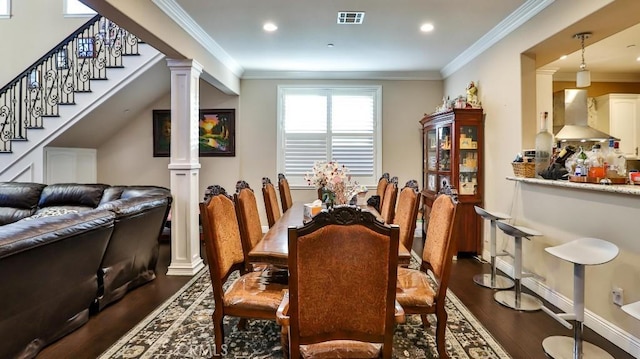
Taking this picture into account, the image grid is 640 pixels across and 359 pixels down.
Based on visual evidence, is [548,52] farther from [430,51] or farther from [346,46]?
[346,46]

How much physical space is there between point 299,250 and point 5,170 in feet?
18.2

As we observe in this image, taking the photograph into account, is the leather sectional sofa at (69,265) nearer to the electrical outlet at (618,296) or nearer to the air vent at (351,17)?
the air vent at (351,17)

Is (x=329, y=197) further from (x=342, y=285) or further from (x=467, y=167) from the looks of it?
(x=467, y=167)

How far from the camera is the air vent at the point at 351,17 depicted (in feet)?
12.0

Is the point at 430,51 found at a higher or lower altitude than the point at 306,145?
higher

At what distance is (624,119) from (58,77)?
9.18 m

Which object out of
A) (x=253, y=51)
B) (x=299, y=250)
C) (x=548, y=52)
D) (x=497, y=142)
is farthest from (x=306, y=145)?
(x=299, y=250)

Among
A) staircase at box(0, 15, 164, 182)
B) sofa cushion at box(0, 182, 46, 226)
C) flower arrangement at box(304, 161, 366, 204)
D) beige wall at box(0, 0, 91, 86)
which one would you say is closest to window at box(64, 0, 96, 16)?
beige wall at box(0, 0, 91, 86)

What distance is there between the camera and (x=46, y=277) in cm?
229

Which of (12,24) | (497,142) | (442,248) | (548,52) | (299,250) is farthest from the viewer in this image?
(12,24)

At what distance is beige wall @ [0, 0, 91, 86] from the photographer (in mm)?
6301

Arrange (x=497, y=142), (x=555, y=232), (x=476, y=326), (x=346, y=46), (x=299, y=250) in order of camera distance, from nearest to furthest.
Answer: (x=299, y=250), (x=476, y=326), (x=555, y=232), (x=497, y=142), (x=346, y=46)

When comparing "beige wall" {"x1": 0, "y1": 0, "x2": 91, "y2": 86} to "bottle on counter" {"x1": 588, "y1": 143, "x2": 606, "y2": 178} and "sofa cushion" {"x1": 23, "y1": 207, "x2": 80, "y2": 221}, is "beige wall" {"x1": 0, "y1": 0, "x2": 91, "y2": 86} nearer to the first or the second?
"sofa cushion" {"x1": 23, "y1": 207, "x2": 80, "y2": 221}

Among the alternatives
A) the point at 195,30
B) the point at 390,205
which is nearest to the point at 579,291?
the point at 390,205
